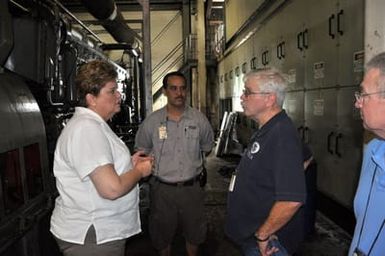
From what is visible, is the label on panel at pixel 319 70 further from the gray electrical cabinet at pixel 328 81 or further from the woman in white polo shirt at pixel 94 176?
the woman in white polo shirt at pixel 94 176

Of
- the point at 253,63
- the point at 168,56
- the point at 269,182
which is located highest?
the point at 168,56

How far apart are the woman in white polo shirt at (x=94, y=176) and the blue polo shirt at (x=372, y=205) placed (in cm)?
92

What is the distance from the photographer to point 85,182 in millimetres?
1702

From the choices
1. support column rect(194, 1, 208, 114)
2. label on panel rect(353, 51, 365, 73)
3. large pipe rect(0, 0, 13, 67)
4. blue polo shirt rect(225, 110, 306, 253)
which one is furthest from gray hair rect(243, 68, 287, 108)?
support column rect(194, 1, 208, 114)

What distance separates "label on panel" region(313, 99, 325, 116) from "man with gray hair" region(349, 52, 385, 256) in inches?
113

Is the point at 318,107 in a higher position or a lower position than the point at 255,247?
higher

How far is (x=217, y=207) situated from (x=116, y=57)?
30.7 ft

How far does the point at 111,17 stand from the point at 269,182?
5.19 meters

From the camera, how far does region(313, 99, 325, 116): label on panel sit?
417 cm

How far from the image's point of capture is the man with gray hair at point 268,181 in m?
1.79

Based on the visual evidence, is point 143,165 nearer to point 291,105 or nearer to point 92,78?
point 92,78

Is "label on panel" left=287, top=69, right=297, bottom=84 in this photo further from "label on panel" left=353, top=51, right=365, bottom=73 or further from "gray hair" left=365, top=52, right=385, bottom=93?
"gray hair" left=365, top=52, right=385, bottom=93

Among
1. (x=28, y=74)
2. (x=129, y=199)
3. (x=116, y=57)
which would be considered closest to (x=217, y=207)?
(x=28, y=74)

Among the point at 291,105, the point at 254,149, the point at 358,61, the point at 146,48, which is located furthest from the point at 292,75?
the point at 254,149
